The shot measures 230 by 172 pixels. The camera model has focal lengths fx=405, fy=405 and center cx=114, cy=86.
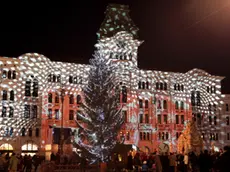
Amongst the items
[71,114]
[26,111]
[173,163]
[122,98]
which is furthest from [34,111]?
[173,163]

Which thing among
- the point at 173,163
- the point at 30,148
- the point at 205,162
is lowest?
the point at 30,148

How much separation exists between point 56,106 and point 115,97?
26.8 metres

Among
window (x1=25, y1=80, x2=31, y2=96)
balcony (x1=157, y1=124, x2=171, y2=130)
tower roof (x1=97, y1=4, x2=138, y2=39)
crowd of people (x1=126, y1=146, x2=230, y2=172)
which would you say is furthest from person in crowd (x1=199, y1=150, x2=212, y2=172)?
tower roof (x1=97, y1=4, x2=138, y2=39)

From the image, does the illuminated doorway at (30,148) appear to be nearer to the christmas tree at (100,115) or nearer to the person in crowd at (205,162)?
the christmas tree at (100,115)

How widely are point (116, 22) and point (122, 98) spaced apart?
34.9ft

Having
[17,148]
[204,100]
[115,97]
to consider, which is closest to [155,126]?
[204,100]

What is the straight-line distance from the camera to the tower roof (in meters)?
55.5

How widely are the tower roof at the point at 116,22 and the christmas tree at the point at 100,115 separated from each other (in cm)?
2990

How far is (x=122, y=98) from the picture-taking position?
5434 centimetres

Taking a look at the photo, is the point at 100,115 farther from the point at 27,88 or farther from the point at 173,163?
the point at 27,88

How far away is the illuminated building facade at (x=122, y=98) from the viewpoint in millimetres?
49094

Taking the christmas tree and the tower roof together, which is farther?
the tower roof

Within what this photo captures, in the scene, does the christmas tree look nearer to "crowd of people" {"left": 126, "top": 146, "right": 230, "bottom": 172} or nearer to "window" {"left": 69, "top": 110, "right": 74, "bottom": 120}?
"crowd of people" {"left": 126, "top": 146, "right": 230, "bottom": 172}

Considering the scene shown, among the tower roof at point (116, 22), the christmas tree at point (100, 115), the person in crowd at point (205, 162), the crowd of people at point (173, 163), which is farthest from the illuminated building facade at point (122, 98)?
the person in crowd at point (205, 162)
